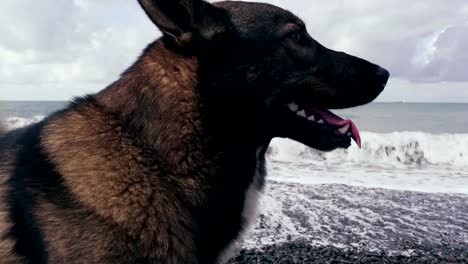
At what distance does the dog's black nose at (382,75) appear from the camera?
3.56 m

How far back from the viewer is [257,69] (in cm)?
316

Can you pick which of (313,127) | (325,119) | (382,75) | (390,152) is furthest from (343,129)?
(390,152)

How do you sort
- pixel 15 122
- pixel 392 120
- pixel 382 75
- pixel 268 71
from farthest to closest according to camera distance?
pixel 392 120 < pixel 15 122 < pixel 382 75 < pixel 268 71

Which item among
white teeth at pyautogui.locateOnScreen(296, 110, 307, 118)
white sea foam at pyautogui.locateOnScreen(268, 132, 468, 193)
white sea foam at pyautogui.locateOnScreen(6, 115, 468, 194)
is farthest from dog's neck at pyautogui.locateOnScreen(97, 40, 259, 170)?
white sea foam at pyautogui.locateOnScreen(268, 132, 468, 193)

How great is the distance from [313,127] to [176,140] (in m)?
0.99

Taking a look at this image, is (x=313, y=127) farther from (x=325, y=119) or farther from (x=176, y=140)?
(x=176, y=140)

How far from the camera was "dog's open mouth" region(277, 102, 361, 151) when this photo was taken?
130 inches

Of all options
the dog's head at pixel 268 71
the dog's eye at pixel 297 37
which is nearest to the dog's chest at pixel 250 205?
the dog's head at pixel 268 71

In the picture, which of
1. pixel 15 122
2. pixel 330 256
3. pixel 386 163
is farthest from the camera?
pixel 386 163

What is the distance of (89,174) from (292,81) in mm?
1422

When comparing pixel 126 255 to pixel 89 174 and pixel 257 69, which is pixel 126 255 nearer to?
pixel 89 174

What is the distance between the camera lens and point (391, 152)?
18219mm

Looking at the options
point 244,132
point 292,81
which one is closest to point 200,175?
point 244,132

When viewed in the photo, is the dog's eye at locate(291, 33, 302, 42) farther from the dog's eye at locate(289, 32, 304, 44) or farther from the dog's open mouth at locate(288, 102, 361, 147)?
the dog's open mouth at locate(288, 102, 361, 147)
